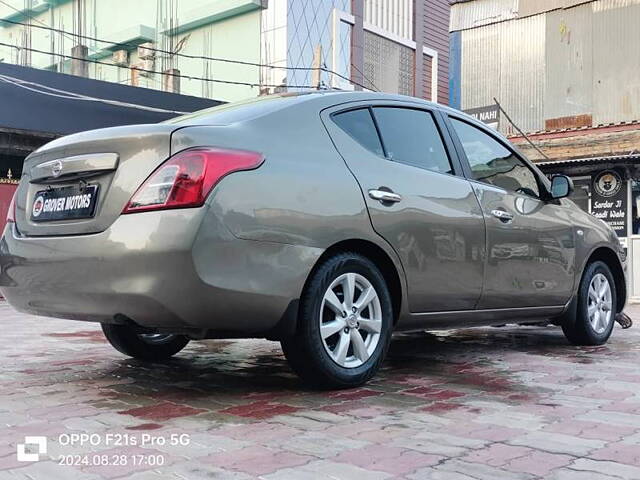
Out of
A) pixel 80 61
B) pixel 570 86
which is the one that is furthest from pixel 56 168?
pixel 80 61

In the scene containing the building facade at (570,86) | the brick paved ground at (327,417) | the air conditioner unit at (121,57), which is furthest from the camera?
the air conditioner unit at (121,57)

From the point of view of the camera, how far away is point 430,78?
84.3 feet

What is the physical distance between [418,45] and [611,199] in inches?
535

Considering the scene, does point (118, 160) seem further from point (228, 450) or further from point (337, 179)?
point (228, 450)

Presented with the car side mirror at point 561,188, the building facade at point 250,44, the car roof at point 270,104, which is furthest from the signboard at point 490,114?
the car roof at point 270,104

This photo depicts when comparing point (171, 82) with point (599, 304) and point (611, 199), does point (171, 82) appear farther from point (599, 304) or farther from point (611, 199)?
point (599, 304)

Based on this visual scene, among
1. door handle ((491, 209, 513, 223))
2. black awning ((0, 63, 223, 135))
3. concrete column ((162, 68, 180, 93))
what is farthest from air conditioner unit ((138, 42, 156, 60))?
door handle ((491, 209, 513, 223))

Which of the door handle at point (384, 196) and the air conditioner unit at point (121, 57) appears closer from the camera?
the door handle at point (384, 196)

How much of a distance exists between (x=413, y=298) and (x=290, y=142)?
112 cm

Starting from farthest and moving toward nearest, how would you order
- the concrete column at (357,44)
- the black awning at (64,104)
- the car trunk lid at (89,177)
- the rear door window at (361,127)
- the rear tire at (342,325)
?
the concrete column at (357,44)
the black awning at (64,104)
the rear door window at (361,127)
the rear tire at (342,325)
the car trunk lid at (89,177)

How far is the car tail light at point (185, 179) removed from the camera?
3227mm

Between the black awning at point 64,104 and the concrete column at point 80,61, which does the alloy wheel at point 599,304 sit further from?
the concrete column at point 80,61

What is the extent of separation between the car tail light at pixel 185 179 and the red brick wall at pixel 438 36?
22832mm

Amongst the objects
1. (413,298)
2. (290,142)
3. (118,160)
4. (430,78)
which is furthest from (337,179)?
(430,78)
